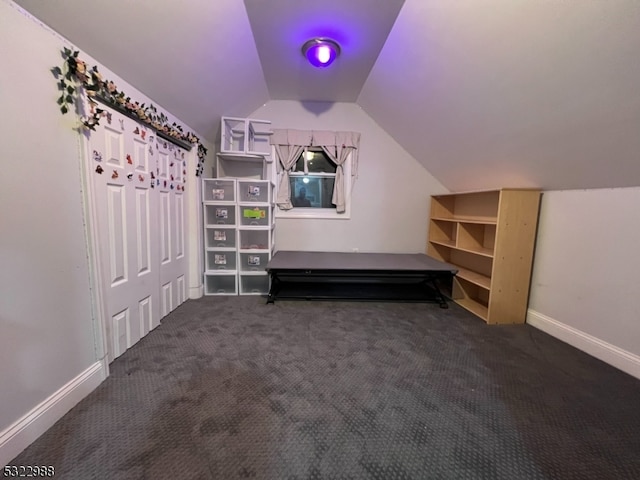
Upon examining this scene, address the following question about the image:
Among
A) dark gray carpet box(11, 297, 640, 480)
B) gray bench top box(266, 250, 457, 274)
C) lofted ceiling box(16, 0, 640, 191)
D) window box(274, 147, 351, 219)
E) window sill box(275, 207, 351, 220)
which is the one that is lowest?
dark gray carpet box(11, 297, 640, 480)

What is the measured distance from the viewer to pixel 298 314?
103 inches

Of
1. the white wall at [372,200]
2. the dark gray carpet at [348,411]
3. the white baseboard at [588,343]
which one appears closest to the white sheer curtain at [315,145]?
the white wall at [372,200]

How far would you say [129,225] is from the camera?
1.85 meters

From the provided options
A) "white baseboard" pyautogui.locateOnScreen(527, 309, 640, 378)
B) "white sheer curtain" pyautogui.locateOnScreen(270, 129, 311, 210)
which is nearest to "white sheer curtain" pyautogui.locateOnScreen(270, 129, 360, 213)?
"white sheer curtain" pyautogui.locateOnScreen(270, 129, 311, 210)

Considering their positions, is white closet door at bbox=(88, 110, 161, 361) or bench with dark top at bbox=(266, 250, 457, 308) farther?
bench with dark top at bbox=(266, 250, 457, 308)

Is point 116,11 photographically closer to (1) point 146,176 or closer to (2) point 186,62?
(2) point 186,62

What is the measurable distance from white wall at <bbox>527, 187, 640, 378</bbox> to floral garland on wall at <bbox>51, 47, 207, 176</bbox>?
3465mm

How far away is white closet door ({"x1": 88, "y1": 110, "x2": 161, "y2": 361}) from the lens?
161 centimetres

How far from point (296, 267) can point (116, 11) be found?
2.23 meters

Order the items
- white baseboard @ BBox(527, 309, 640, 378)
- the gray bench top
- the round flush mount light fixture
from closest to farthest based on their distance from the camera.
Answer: white baseboard @ BBox(527, 309, 640, 378)
the round flush mount light fixture
the gray bench top

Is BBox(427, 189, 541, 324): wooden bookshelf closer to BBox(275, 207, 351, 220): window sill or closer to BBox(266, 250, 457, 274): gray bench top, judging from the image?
BBox(266, 250, 457, 274): gray bench top

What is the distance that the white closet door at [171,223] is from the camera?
2285mm

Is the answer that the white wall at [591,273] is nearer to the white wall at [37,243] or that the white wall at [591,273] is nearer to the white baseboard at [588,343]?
the white baseboard at [588,343]

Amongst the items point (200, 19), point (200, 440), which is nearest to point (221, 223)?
point (200, 19)
